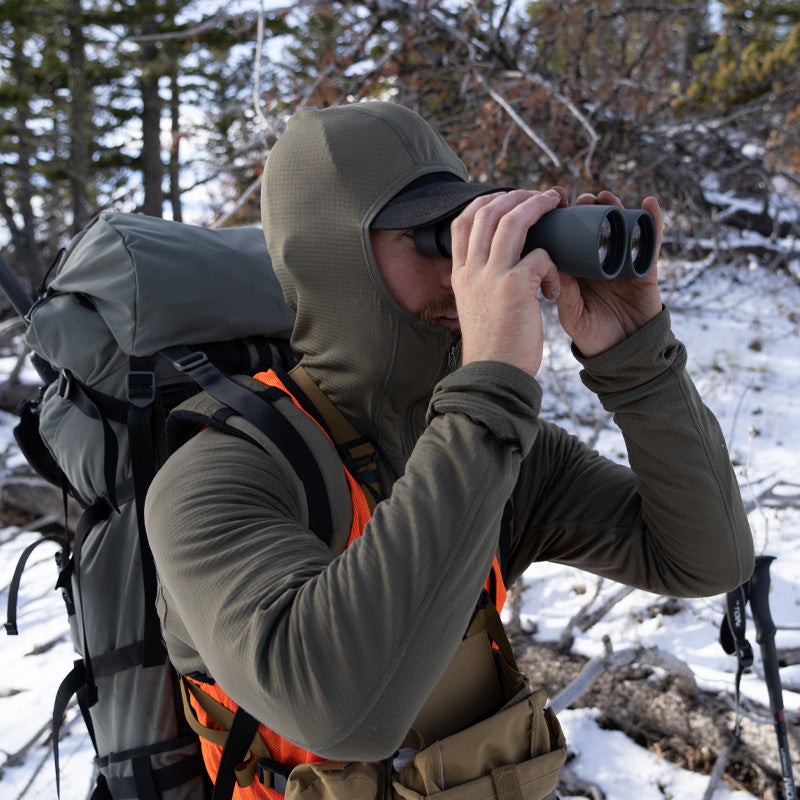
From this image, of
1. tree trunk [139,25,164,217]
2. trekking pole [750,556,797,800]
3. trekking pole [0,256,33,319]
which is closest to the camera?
trekking pole [0,256,33,319]

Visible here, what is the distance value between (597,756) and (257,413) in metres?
2.27

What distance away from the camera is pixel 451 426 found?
96cm

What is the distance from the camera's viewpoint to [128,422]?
1.64 m

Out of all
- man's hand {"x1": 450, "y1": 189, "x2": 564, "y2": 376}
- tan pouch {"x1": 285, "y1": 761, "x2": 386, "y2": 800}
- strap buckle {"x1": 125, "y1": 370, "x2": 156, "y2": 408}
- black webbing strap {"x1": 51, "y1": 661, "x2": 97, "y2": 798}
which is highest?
man's hand {"x1": 450, "y1": 189, "x2": 564, "y2": 376}

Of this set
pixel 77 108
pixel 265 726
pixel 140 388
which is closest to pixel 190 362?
pixel 140 388

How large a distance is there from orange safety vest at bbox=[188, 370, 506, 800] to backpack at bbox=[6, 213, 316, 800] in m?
0.23

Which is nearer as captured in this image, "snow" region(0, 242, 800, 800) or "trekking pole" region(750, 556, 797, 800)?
"trekking pole" region(750, 556, 797, 800)

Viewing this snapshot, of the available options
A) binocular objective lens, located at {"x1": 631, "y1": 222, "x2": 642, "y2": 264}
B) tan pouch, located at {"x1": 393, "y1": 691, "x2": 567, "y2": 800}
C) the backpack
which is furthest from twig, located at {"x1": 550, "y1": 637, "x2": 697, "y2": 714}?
binocular objective lens, located at {"x1": 631, "y1": 222, "x2": 642, "y2": 264}

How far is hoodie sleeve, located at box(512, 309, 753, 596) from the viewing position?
1309 mm

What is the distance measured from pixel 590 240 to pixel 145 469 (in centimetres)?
115

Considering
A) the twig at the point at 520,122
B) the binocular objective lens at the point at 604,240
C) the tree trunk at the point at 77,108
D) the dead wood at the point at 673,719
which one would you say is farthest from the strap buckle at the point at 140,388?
the tree trunk at the point at 77,108

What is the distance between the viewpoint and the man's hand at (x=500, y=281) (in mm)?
1005

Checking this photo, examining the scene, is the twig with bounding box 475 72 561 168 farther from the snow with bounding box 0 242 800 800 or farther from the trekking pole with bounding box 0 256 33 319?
the trekking pole with bounding box 0 256 33 319

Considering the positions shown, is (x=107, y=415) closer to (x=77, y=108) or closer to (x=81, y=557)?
(x=81, y=557)
